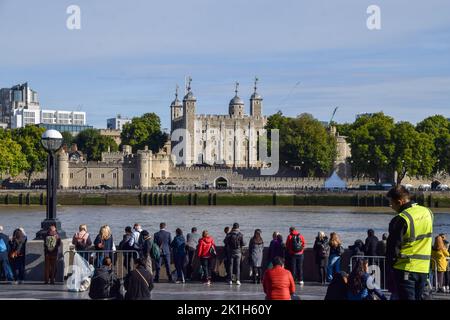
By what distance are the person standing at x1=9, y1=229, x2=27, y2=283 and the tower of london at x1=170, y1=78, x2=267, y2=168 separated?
10579cm

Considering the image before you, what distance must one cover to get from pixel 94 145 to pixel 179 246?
113m

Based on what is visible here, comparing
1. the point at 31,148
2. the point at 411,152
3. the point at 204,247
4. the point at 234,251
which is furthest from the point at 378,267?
the point at 31,148

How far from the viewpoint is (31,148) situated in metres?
101

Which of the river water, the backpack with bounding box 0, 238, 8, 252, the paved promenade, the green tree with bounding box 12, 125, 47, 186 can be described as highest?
the green tree with bounding box 12, 125, 47, 186

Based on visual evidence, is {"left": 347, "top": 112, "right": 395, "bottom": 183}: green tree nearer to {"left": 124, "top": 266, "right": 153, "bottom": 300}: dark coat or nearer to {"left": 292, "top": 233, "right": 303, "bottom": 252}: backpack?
{"left": 292, "top": 233, "right": 303, "bottom": 252}: backpack

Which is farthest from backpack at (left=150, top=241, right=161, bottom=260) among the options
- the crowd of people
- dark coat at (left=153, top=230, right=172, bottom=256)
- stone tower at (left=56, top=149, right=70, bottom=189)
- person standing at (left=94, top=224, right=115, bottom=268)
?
stone tower at (left=56, top=149, right=70, bottom=189)

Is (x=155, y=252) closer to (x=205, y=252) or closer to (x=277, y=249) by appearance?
(x=205, y=252)

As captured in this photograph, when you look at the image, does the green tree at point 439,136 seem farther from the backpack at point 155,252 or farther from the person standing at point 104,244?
the person standing at point 104,244

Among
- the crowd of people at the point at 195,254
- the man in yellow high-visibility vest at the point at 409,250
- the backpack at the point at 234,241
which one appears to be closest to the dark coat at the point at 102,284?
the crowd of people at the point at 195,254

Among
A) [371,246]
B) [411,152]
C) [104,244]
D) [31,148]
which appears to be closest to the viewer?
[371,246]

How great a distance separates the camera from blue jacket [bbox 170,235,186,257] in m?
18.8

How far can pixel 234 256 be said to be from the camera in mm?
18516
